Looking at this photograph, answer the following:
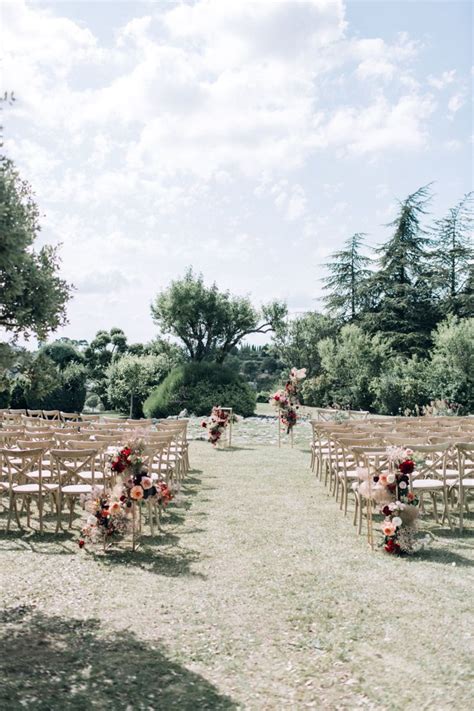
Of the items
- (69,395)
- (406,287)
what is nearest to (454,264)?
(406,287)

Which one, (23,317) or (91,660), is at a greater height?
(23,317)

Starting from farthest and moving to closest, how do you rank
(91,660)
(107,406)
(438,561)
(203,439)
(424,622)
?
(107,406)
(203,439)
(438,561)
(424,622)
(91,660)

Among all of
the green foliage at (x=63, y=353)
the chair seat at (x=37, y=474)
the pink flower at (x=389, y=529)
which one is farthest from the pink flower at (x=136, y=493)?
the green foliage at (x=63, y=353)

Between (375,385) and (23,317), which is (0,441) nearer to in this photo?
(23,317)

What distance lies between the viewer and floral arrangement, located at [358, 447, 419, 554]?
6.73 meters

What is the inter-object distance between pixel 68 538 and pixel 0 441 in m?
3.57

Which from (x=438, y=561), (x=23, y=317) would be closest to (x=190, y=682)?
(x=23, y=317)

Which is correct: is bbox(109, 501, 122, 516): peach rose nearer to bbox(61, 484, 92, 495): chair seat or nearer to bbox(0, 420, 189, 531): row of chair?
bbox(0, 420, 189, 531): row of chair

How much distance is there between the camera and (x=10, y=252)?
4.25 meters

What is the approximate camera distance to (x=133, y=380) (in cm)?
2900

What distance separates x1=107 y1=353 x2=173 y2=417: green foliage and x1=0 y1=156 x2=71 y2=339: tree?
23.6 meters

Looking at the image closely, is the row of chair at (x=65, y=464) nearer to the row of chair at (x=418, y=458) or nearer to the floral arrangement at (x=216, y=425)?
the row of chair at (x=418, y=458)

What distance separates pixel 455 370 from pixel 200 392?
10.4 m

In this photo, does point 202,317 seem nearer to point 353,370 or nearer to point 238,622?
point 353,370
